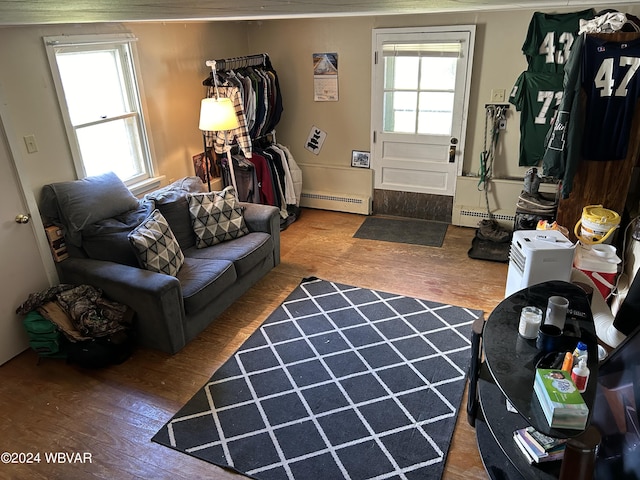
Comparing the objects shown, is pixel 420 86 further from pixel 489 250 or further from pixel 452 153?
pixel 489 250


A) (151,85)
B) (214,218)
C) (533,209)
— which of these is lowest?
(533,209)

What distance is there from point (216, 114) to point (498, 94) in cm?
260

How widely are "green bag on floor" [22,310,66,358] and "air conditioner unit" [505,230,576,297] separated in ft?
9.21

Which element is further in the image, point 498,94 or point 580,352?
point 498,94

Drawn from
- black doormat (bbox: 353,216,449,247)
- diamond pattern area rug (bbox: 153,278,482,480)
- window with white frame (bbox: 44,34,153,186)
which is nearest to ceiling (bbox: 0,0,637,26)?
diamond pattern area rug (bbox: 153,278,482,480)

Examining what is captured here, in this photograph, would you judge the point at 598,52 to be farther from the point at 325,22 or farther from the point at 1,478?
the point at 1,478

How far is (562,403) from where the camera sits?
4.99ft

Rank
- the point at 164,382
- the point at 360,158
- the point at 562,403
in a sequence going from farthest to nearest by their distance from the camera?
the point at 360,158 → the point at 164,382 → the point at 562,403

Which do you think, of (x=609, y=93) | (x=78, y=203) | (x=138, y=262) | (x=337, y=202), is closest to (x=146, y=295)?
(x=138, y=262)

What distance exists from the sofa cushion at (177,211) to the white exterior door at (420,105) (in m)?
2.24

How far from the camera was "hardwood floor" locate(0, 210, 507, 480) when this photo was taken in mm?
2268

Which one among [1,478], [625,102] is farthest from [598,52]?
[1,478]

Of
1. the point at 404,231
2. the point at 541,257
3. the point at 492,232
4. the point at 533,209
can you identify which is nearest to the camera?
the point at 541,257

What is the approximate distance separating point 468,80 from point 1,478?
4.48 m
